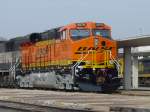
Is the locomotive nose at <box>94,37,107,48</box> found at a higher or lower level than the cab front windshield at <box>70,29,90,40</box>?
lower

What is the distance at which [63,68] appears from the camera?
26984mm

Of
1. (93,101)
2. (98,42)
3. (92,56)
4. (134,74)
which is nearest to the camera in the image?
(93,101)

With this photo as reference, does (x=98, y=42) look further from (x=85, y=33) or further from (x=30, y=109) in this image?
(x=30, y=109)

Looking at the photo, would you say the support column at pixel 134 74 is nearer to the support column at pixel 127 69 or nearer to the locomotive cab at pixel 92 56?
the support column at pixel 127 69

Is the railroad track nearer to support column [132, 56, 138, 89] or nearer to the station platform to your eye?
the station platform

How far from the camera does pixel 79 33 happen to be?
A: 26.9m

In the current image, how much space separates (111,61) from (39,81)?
19.2 ft

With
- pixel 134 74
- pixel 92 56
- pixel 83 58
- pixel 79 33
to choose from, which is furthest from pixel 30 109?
pixel 134 74

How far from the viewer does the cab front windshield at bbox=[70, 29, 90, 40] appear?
26.6m

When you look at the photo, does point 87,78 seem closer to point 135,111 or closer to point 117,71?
point 117,71

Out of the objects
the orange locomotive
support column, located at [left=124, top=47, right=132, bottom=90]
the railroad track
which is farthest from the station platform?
support column, located at [left=124, top=47, right=132, bottom=90]

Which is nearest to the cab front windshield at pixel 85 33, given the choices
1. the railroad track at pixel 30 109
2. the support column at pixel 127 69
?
the support column at pixel 127 69

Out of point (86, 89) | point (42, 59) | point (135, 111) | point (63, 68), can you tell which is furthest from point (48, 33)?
point (135, 111)

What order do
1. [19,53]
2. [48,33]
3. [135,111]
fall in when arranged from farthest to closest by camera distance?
[19,53] < [48,33] < [135,111]
